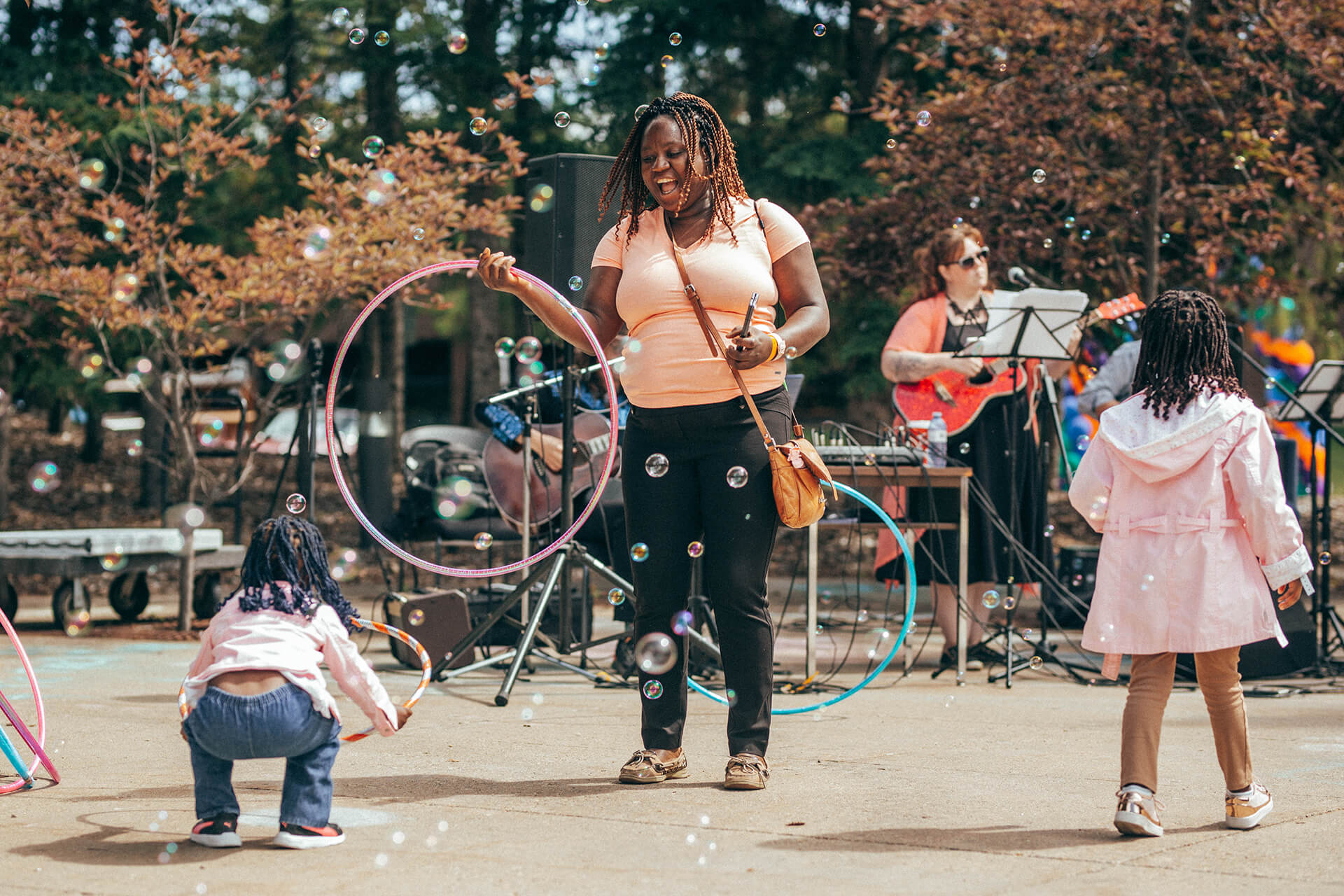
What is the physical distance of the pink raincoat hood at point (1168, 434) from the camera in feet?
12.6

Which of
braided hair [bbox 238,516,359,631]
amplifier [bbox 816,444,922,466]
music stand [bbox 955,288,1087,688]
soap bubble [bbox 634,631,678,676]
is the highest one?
music stand [bbox 955,288,1087,688]

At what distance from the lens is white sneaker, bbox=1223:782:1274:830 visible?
3.74m

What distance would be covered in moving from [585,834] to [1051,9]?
795 centimetres

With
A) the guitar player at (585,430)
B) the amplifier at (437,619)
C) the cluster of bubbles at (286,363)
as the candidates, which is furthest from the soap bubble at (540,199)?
the cluster of bubbles at (286,363)

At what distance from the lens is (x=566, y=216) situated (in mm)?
6352

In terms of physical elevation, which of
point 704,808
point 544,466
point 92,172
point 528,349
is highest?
point 92,172

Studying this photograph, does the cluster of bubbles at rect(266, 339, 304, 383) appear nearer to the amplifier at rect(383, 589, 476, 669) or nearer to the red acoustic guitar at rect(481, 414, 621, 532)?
the red acoustic guitar at rect(481, 414, 621, 532)

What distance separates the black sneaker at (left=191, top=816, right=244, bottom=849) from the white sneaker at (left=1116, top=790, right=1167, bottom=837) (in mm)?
2078

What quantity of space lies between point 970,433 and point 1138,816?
12.2 feet

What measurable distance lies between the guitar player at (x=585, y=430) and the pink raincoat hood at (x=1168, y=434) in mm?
3185

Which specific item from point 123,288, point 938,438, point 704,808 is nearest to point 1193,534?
point 704,808

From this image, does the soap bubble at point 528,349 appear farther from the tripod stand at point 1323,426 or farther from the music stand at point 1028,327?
the tripod stand at point 1323,426

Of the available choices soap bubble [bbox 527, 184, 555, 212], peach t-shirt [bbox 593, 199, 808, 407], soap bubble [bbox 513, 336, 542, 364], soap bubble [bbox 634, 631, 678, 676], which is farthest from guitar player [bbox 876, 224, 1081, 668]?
soap bubble [bbox 634, 631, 678, 676]

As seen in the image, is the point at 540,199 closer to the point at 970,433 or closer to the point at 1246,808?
the point at 970,433
